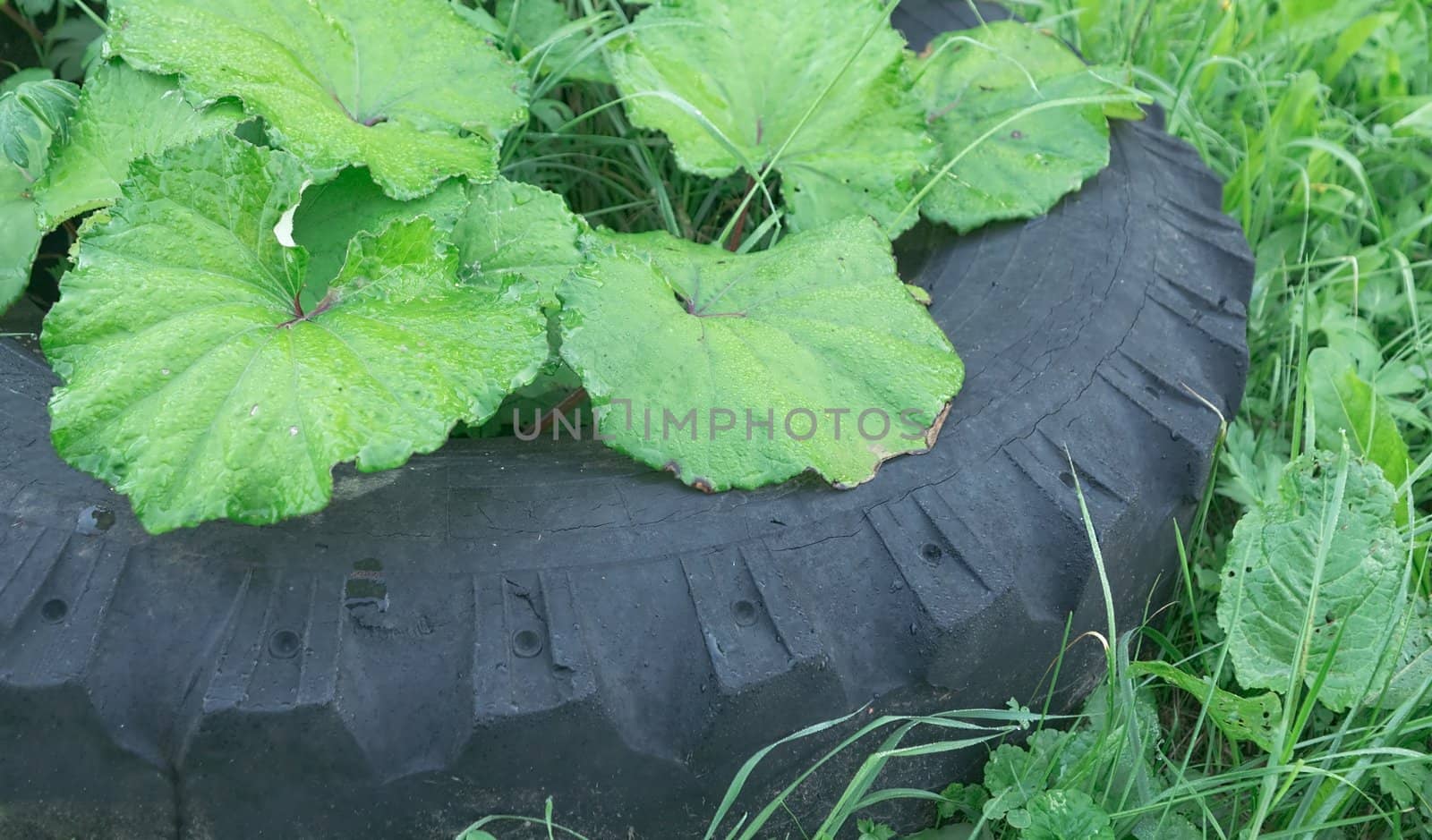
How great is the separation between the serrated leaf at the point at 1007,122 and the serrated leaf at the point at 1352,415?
1.32ft

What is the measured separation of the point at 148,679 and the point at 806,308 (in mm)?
709

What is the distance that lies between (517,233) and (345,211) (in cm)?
17

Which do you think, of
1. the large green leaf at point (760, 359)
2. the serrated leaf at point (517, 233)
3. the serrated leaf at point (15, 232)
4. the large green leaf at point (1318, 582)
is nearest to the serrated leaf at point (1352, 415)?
the large green leaf at point (1318, 582)

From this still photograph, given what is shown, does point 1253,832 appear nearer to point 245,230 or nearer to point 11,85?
point 245,230

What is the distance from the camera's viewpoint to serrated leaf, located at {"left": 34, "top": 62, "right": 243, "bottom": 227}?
120 cm

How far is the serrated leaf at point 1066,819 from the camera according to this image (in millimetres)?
1088

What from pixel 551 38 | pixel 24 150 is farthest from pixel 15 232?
pixel 551 38

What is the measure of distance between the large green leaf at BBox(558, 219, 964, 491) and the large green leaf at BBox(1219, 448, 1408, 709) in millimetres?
358

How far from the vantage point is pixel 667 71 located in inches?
59.7

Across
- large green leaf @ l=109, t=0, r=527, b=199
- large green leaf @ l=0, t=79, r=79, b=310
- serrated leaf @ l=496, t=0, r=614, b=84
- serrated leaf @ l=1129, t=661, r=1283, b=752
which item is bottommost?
serrated leaf @ l=1129, t=661, r=1283, b=752

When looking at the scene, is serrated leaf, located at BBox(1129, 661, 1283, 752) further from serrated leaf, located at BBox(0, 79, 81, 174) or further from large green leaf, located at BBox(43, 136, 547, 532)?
serrated leaf, located at BBox(0, 79, 81, 174)

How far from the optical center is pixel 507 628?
1.03m

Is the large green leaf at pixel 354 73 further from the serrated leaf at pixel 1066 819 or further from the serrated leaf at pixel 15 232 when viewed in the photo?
the serrated leaf at pixel 1066 819

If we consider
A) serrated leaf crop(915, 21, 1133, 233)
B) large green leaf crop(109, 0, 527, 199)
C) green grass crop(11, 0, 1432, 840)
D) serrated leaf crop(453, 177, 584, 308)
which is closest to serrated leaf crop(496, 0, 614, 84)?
green grass crop(11, 0, 1432, 840)
